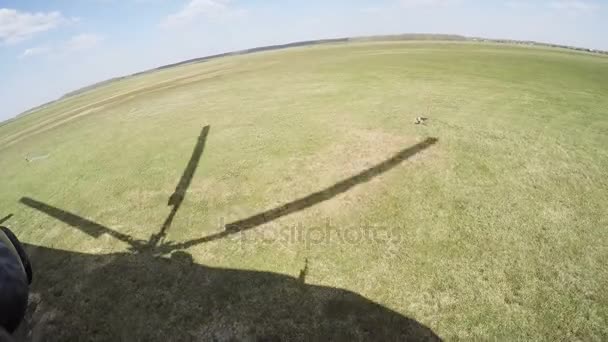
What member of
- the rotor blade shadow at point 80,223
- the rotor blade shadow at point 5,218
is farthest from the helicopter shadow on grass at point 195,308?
the rotor blade shadow at point 5,218

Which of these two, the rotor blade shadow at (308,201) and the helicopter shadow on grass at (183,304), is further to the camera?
the rotor blade shadow at (308,201)

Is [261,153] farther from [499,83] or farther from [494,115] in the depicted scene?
[499,83]

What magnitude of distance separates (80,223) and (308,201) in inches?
373

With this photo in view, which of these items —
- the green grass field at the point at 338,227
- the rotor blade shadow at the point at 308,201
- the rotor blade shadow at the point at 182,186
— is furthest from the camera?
the rotor blade shadow at the point at 182,186

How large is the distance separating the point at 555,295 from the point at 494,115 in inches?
499

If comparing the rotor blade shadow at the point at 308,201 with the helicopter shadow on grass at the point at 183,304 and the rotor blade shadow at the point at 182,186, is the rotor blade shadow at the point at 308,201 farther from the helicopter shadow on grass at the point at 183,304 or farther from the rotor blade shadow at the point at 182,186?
the rotor blade shadow at the point at 182,186

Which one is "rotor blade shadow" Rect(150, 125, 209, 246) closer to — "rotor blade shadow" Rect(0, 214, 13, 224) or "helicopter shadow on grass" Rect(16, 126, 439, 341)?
"helicopter shadow on grass" Rect(16, 126, 439, 341)

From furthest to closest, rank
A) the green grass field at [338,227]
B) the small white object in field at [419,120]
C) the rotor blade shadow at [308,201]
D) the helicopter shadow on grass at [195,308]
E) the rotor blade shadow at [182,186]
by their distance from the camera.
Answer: the small white object in field at [419,120]
the rotor blade shadow at [182,186]
the rotor blade shadow at [308,201]
the green grass field at [338,227]
the helicopter shadow on grass at [195,308]

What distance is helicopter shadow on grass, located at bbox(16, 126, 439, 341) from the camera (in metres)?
7.82

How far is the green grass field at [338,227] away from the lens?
26.5ft

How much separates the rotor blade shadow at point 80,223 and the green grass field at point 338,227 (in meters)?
0.09

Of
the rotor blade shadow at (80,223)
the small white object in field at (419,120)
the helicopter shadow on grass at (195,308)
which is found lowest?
the helicopter shadow on grass at (195,308)

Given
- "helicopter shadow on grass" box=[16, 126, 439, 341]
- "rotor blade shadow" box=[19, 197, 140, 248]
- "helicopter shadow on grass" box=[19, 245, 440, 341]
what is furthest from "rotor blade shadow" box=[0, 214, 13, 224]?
"helicopter shadow on grass" box=[19, 245, 440, 341]

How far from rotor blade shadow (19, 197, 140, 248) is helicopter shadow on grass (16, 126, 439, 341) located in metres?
0.94
